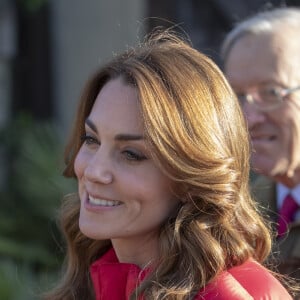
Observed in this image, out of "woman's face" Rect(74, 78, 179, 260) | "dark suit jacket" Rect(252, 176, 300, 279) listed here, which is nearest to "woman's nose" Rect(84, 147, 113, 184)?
"woman's face" Rect(74, 78, 179, 260)

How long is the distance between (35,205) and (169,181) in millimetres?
4170

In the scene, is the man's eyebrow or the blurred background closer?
the man's eyebrow

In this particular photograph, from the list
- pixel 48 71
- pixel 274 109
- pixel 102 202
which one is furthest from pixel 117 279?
pixel 48 71

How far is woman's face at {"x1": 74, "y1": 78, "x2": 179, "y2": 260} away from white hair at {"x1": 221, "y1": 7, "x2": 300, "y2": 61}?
3.87 feet

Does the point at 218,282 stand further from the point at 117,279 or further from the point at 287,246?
the point at 287,246

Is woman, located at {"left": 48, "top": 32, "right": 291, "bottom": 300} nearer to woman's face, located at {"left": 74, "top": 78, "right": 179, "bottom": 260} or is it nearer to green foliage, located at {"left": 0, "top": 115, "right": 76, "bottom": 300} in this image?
woman's face, located at {"left": 74, "top": 78, "right": 179, "bottom": 260}

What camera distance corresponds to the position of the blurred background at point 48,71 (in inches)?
262

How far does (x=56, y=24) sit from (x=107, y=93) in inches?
216

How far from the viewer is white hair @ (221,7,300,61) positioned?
3.78 metres

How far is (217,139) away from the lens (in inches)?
105

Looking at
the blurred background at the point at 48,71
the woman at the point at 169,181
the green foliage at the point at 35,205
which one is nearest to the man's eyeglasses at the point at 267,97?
the woman at the point at 169,181

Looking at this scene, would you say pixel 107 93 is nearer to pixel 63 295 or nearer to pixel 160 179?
pixel 160 179

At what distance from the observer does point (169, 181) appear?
8.71 feet

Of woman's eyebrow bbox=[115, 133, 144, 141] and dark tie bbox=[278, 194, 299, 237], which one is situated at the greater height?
woman's eyebrow bbox=[115, 133, 144, 141]
